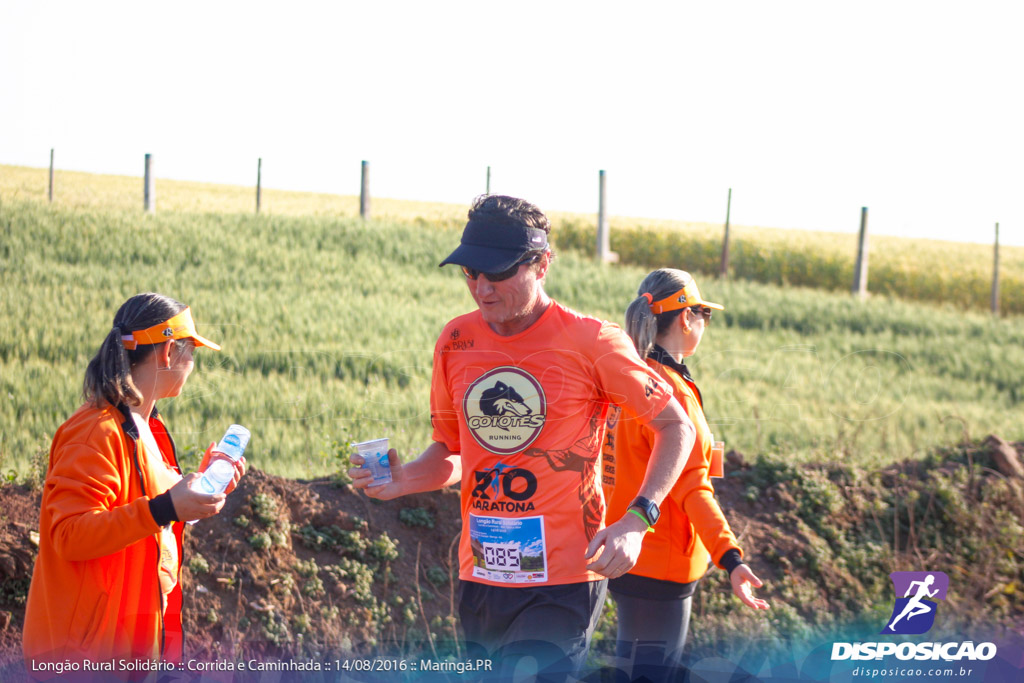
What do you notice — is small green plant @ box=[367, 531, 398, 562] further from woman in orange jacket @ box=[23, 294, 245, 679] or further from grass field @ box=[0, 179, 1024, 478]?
woman in orange jacket @ box=[23, 294, 245, 679]

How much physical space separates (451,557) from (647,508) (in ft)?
10.2

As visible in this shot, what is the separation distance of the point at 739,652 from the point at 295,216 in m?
15.2

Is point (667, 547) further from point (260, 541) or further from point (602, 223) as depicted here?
point (602, 223)

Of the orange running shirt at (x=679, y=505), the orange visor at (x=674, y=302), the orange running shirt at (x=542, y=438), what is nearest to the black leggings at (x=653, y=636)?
the orange running shirt at (x=679, y=505)

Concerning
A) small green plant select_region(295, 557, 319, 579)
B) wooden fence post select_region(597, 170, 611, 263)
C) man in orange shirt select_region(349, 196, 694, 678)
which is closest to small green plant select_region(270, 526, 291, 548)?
small green plant select_region(295, 557, 319, 579)

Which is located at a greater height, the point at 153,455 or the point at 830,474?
the point at 153,455

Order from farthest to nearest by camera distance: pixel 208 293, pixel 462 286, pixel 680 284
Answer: pixel 462 286
pixel 208 293
pixel 680 284

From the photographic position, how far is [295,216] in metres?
19.2

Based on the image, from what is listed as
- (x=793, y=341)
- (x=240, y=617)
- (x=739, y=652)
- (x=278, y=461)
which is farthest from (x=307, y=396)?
(x=793, y=341)

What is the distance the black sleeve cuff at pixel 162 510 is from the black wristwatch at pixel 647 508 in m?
1.43

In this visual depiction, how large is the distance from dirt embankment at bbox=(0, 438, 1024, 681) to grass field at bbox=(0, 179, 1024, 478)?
49 cm

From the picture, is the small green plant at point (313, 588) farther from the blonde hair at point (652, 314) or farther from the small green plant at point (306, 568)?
the blonde hair at point (652, 314)

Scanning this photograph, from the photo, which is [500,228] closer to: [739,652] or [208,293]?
[739,652]

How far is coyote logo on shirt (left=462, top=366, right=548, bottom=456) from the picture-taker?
3076mm
